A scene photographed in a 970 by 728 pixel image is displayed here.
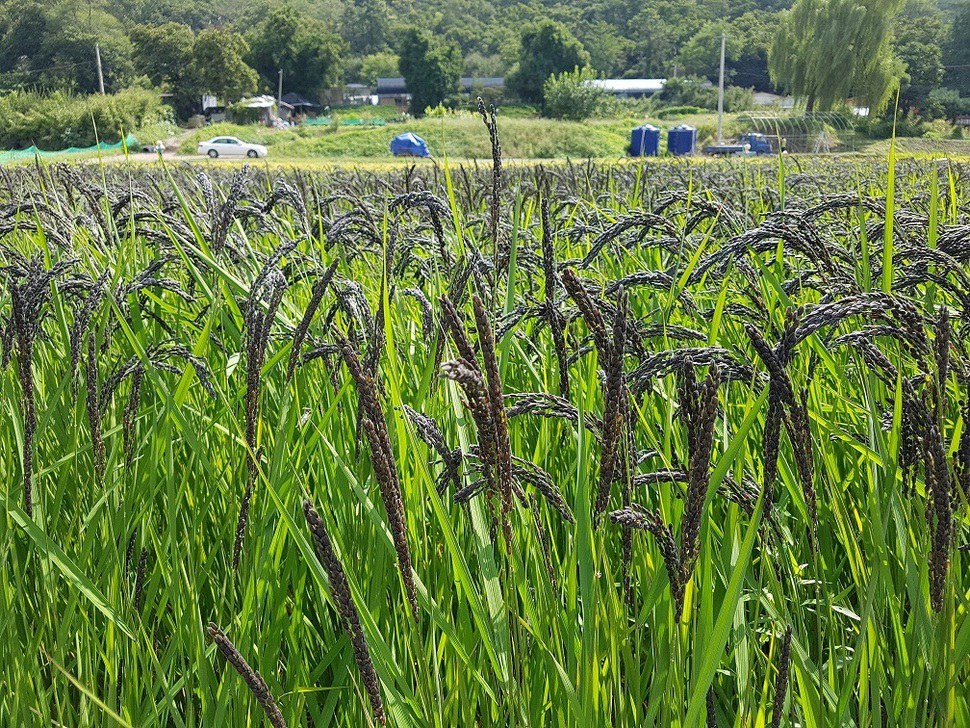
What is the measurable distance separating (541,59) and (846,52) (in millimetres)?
39912

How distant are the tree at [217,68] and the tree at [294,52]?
21168mm

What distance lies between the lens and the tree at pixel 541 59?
87.2 m

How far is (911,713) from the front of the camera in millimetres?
893

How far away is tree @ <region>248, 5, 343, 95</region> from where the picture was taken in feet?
320

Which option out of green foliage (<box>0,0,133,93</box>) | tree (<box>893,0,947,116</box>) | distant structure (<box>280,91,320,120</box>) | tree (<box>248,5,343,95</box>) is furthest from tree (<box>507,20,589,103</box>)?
green foliage (<box>0,0,133,93</box>)

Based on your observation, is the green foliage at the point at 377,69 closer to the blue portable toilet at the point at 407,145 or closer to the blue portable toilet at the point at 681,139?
the blue portable toilet at the point at 407,145

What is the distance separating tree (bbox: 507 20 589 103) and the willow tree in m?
33.7

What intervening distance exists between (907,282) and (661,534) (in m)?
0.80

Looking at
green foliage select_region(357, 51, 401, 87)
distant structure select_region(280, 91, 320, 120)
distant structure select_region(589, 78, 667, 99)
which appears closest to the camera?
distant structure select_region(280, 91, 320, 120)

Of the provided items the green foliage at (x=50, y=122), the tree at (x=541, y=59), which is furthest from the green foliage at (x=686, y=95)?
the green foliage at (x=50, y=122)

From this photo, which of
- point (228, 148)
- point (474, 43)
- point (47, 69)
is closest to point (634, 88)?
point (474, 43)

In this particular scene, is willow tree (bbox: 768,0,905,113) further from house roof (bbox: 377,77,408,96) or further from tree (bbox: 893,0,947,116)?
house roof (bbox: 377,77,408,96)

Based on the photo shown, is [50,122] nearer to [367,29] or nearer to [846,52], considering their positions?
[846,52]

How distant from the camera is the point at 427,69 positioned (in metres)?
87.6
